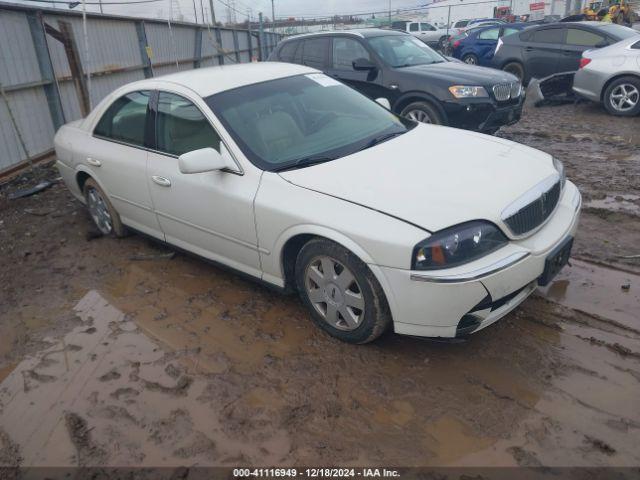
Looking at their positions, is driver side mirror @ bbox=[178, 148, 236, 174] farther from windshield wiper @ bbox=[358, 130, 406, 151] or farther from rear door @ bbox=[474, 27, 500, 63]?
rear door @ bbox=[474, 27, 500, 63]

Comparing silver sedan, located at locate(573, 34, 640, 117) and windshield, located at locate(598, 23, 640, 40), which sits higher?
windshield, located at locate(598, 23, 640, 40)

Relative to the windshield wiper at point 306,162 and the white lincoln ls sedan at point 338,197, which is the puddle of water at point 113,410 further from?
the windshield wiper at point 306,162

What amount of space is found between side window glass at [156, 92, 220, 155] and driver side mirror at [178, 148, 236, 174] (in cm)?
19

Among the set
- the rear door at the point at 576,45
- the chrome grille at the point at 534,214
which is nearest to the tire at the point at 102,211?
the chrome grille at the point at 534,214

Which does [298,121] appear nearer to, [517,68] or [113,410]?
[113,410]

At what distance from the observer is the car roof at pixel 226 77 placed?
376 centimetres

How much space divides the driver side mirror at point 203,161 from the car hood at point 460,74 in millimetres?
4378

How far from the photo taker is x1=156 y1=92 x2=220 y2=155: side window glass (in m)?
3.57

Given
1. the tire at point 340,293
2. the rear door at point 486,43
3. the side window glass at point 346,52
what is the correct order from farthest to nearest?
the rear door at point 486,43, the side window glass at point 346,52, the tire at point 340,293

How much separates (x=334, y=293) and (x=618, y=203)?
3.46m

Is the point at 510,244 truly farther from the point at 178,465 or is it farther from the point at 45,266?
the point at 45,266

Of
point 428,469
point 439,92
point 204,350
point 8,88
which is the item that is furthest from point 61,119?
point 428,469

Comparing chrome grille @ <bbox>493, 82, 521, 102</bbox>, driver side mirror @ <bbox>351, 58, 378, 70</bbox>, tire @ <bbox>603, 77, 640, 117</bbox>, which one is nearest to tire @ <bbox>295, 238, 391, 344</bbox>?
chrome grille @ <bbox>493, 82, 521, 102</bbox>

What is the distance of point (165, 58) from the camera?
1227 cm
